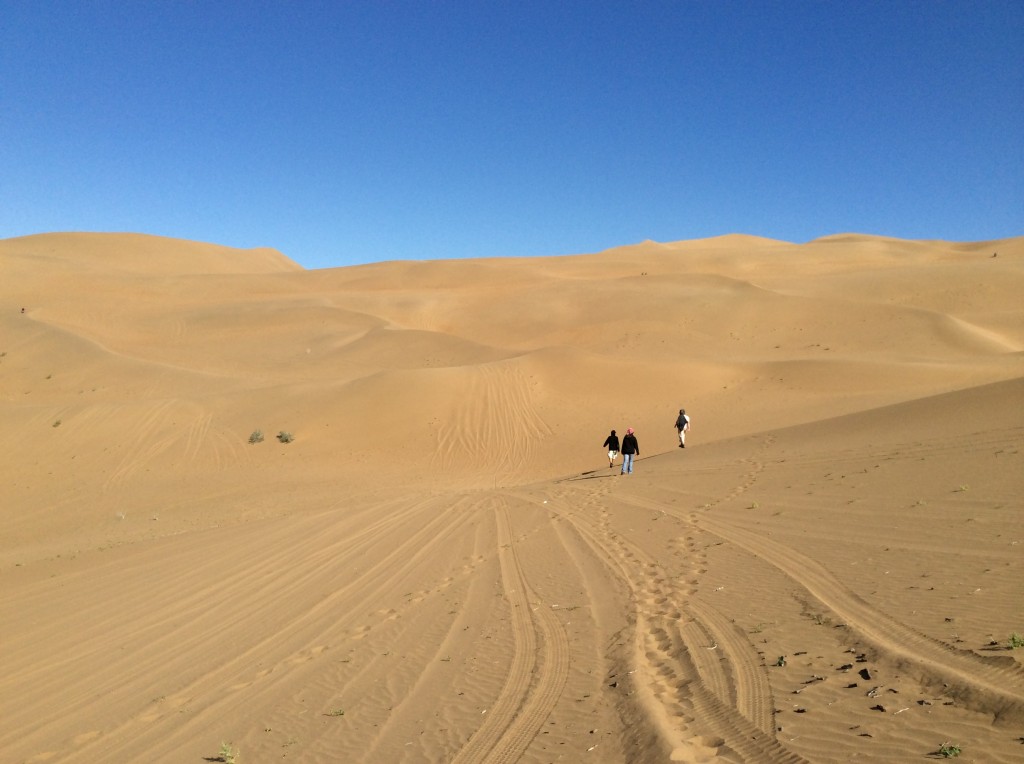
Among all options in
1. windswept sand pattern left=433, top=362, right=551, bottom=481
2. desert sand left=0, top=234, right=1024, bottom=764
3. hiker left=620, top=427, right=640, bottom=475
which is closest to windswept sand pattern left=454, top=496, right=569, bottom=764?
desert sand left=0, top=234, right=1024, bottom=764

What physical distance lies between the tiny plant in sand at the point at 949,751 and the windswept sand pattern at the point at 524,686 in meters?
2.30

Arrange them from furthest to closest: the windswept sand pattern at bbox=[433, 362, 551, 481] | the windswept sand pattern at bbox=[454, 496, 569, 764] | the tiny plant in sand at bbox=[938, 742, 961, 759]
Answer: the windswept sand pattern at bbox=[433, 362, 551, 481] → the windswept sand pattern at bbox=[454, 496, 569, 764] → the tiny plant in sand at bbox=[938, 742, 961, 759]

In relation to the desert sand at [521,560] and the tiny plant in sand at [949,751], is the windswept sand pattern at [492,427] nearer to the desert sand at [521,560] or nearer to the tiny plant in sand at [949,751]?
the desert sand at [521,560]

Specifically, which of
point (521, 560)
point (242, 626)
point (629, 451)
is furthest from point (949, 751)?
point (629, 451)

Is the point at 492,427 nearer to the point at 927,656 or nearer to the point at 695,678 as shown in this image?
the point at 695,678

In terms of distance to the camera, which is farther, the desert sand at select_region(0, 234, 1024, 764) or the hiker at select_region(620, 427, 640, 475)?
the hiker at select_region(620, 427, 640, 475)

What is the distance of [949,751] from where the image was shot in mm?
→ 3744

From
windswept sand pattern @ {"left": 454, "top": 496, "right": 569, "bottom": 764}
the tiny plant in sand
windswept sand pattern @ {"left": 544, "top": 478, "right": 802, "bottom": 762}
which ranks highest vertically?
the tiny plant in sand

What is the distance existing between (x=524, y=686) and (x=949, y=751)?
2838 mm

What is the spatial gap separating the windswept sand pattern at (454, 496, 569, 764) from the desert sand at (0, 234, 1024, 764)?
0.10 feet

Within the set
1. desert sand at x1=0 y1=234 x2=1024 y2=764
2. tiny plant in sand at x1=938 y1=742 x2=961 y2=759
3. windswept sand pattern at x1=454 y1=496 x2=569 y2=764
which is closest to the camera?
tiny plant in sand at x1=938 y1=742 x2=961 y2=759

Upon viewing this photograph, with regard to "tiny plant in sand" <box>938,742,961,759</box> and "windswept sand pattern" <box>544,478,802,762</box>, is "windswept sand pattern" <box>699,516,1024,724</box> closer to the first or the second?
"tiny plant in sand" <box>938,742,961,759</box>

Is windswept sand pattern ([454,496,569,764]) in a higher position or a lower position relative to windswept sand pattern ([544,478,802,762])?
lower

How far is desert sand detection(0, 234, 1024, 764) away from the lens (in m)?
4.97
